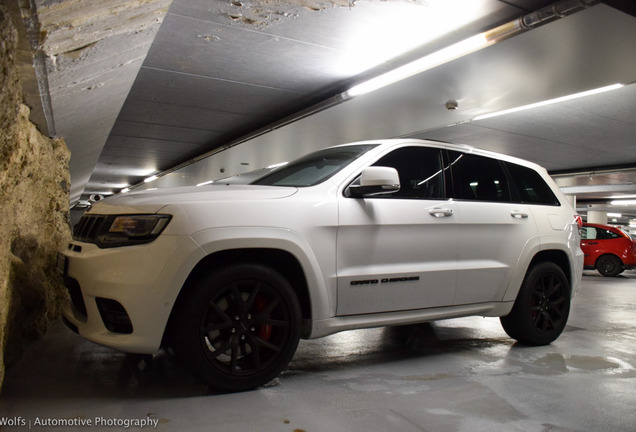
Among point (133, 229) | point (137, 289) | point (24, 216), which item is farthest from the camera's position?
point (24, 216)

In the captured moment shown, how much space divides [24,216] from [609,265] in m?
15.9

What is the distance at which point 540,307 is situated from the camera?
479 centimetres

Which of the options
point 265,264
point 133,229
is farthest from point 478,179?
point 133,229

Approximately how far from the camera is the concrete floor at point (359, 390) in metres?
2.78

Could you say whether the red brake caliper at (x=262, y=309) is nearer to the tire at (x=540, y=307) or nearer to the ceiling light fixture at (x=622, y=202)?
the tire at (x=540, y=307)

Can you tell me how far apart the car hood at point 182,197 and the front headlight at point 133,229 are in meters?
0.06

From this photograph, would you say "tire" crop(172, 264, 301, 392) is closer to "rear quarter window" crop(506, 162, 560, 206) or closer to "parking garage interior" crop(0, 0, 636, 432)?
"parking garage interior" crop(0, 0, 636, 432)

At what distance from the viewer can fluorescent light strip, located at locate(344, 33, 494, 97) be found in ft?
18.4

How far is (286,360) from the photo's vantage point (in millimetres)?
3332

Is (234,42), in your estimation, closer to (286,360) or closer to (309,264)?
(309,264)

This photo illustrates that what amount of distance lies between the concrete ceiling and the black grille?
3.71ft

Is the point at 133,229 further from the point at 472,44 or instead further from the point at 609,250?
the point at 609,250

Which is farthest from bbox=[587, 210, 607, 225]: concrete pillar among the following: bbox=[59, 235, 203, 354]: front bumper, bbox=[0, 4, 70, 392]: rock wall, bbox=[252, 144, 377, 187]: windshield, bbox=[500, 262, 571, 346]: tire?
bbox=[59, 235, 203, 354]: front bumper

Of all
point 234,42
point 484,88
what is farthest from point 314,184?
point 484,88
